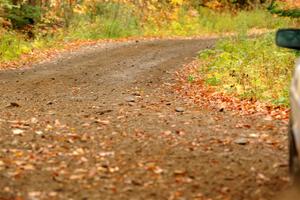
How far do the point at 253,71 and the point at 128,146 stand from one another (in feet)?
22.0

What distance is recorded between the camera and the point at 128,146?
749 cm

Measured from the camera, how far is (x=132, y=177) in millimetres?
6164

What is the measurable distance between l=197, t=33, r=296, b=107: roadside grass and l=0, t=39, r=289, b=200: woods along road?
4.00ft

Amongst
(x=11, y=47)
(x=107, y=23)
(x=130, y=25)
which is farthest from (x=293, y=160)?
(x=130, y=25)

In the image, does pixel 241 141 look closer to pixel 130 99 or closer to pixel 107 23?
A: pixel 130 99

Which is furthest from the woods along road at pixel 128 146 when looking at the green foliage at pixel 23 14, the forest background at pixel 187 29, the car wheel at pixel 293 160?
the green foliage at pixel 23 14

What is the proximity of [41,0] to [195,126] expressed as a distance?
59.3ft

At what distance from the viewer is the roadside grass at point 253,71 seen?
11.4 meters

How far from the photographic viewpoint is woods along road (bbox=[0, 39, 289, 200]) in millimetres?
5824

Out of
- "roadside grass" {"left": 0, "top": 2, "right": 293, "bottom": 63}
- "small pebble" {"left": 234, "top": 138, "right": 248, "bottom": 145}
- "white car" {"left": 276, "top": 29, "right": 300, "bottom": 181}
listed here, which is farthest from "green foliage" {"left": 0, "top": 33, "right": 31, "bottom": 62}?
"white car" {"left": 276, "top": 29, "right": 300, "bottom": 181}

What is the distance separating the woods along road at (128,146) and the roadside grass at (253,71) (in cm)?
122

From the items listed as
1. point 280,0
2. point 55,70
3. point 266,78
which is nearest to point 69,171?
point 266,78

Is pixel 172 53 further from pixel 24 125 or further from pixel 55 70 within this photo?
Result: pixel 24 125

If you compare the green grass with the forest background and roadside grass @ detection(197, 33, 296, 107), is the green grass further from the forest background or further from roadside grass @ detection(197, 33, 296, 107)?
roadside grass @ detection(197, 33, 296, 107)
